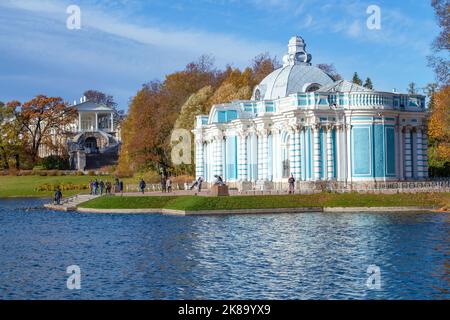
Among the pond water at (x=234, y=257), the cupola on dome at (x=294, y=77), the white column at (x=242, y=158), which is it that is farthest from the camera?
the white column at (x=242, y=158)

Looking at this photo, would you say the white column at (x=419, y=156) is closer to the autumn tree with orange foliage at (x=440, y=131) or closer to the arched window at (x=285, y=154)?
the autumn tree with orange foliage at (x=440, y=131)

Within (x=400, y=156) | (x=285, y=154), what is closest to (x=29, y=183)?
(x=285, y=154)

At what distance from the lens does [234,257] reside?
2739 centimetres

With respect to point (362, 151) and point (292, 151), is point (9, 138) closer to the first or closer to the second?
point (292, 151)

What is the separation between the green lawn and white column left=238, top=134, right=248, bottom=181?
1982cm

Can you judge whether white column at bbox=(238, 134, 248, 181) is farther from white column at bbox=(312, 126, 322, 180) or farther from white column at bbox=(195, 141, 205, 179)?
white column at bbox=(312, 126, 322, 180)

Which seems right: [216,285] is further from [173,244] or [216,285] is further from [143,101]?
[143,101]

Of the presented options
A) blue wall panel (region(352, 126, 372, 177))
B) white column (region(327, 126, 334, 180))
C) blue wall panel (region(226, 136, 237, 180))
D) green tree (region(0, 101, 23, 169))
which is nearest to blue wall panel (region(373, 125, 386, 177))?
blue wall panel (region(352, 126, 372, 177))

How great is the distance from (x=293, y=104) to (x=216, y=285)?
37122mm

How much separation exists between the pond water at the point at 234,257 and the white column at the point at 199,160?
32.9 m

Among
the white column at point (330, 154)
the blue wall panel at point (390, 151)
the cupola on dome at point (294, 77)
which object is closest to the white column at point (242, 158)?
the cupola on dome at point (294, 77)

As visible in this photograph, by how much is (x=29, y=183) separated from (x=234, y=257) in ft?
217

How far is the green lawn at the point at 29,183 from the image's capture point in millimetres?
82188

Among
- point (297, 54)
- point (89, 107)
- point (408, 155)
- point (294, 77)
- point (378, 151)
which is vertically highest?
point (89, 107)
